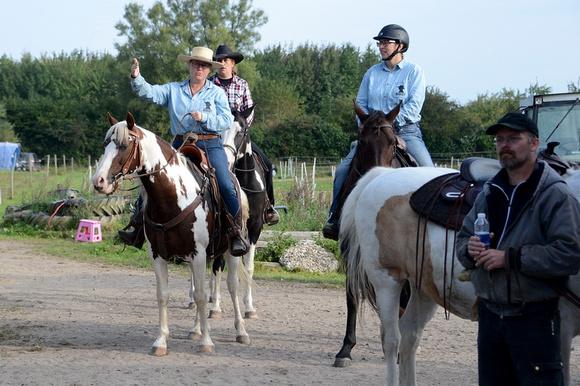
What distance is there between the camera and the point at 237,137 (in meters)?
7.89

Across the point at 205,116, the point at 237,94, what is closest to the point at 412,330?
the point at 205,116

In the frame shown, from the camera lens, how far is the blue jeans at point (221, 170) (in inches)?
266

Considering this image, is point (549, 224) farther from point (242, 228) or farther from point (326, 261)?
point (326, 261)

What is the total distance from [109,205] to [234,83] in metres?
8.29

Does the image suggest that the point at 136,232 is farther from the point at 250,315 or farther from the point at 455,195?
the point at 455,195

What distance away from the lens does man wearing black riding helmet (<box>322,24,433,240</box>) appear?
6516mm

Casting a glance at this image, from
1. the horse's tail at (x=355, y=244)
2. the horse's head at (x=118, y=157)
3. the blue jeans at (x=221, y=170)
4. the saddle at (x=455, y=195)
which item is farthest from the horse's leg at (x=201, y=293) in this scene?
the saddle at (x=455, y=195)

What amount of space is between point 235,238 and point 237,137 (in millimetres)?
1672

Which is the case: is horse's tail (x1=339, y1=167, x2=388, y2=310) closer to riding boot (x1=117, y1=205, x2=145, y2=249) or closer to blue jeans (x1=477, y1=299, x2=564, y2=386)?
blue jeans (x1=477, y1=299, x2=564, y2=386)

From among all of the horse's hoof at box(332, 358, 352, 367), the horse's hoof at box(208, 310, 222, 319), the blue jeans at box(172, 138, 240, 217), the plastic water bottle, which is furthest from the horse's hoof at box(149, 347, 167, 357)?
the plastic water bottle

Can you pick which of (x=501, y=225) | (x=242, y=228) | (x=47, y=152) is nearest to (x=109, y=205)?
(x=242, y=228)

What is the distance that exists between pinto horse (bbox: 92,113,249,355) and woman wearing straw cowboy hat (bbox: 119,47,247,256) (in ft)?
0.82

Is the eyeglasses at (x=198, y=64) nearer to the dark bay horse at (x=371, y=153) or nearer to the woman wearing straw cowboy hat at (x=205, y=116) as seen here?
the woman wearing straw cowboy hat at (x=205, y=116)

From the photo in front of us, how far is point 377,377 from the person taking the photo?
18.2 ft
